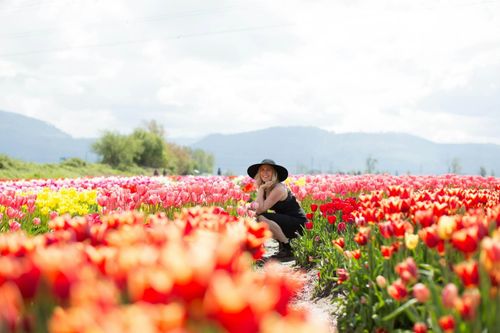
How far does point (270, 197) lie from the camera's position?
8844mm

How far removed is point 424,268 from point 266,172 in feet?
16.2

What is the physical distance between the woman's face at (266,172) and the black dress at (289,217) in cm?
52

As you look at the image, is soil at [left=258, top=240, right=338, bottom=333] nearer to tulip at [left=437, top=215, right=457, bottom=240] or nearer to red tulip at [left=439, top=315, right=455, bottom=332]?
tulip at [left=437, top=215, right=457, bottom=240]

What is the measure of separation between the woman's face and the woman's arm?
133 millimetres

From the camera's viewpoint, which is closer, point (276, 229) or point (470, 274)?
point (470, 274)

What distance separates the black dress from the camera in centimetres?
892

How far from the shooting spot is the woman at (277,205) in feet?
29.0

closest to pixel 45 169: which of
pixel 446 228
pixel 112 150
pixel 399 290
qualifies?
pixel 112 150

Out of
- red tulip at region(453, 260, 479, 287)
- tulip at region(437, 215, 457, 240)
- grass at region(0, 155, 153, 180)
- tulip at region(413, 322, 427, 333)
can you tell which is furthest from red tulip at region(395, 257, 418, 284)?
grass at region(0, 155, 153, 180)

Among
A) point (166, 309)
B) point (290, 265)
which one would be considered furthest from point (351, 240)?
point (166, 309)

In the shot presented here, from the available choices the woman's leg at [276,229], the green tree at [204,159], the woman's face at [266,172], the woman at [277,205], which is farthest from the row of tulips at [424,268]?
the green tree at [204,159]

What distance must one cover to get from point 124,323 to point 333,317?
424 centimetres

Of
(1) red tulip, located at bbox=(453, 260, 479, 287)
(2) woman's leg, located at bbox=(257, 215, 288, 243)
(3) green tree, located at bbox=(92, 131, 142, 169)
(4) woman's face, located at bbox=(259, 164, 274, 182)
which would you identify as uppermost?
(3) green tree, located at bbox=(92, 131, 142, 169)

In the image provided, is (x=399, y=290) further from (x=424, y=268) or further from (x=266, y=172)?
(x=266, y=172)
